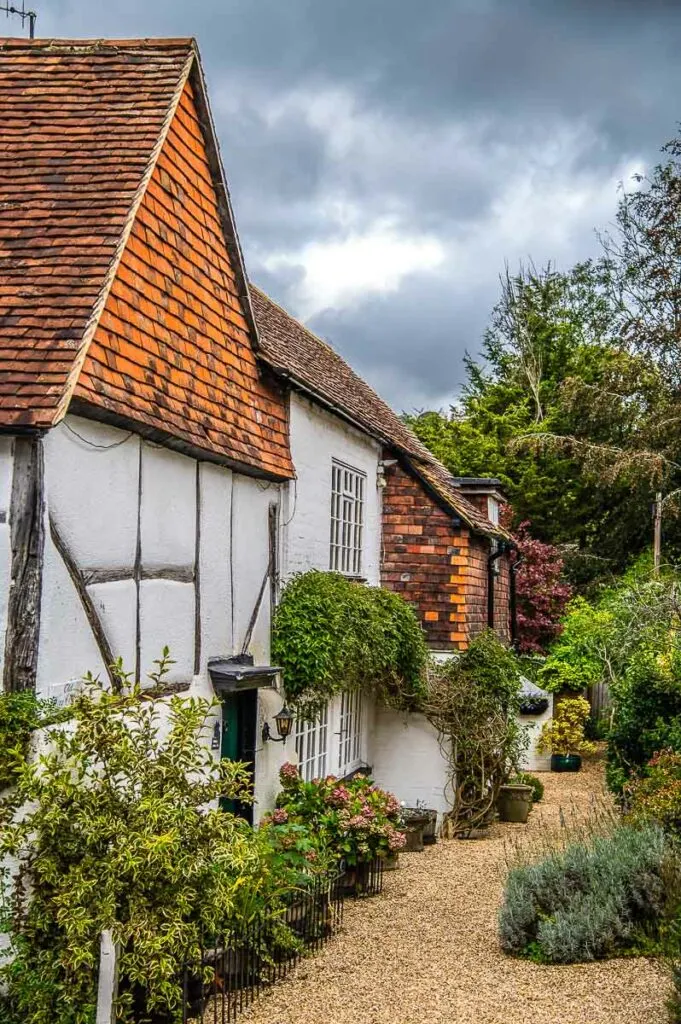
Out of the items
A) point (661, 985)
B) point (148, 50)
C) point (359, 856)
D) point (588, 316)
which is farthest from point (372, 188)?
point (588, 316)

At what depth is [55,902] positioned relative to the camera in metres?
5.99

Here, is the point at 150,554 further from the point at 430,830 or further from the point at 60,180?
the point at 430,830

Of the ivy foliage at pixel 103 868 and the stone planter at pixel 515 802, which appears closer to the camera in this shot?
the ivy foliage at pixel 103 868

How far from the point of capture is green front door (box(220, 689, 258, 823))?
9.83m

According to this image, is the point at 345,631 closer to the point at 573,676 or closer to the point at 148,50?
the point at 148,50

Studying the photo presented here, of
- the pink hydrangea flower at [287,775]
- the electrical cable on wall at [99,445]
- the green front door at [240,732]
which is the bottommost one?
the pink hydrangea flower at [287,775]

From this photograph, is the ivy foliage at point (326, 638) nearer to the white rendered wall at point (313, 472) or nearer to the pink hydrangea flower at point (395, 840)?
the white rendered wall at point (313, 472)

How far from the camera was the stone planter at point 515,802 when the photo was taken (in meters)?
15.2

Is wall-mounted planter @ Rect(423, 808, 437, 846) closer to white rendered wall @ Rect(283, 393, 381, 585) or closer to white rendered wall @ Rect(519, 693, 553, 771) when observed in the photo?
white rendered wall @ Rect(283, 393, 381, 585)

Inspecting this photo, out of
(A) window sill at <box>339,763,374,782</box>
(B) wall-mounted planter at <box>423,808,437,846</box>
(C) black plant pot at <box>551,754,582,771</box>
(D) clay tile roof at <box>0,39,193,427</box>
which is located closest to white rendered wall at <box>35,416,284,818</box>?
(D) clay tile roof at <box>0,39,193,427</box>

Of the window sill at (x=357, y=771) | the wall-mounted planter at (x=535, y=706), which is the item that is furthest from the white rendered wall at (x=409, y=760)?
the wall-mounted planter at (x=535, y=706)

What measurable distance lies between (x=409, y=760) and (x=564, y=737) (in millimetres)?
6882

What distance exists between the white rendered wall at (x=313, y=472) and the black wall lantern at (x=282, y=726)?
60.4 inches

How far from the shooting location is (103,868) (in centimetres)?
606
